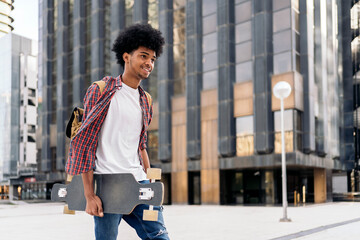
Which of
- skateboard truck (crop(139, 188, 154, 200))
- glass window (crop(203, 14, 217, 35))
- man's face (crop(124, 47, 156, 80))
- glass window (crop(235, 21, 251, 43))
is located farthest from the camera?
glass window (crop(203, 14, 217, 35))

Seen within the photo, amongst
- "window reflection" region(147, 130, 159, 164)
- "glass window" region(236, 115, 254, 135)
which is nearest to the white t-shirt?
"glass window" region(236, 115, 254, 135)

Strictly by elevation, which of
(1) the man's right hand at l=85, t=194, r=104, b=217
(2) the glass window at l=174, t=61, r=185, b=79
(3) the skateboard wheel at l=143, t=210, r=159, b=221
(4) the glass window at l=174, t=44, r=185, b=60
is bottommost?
(3) the skateboard wheel at l=143, t=210, r=159, b=221

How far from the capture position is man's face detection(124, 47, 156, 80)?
9.92 ft

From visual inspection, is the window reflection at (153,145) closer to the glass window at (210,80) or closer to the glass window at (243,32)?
the glass window at (210,80)

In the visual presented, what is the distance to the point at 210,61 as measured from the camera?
3158cm

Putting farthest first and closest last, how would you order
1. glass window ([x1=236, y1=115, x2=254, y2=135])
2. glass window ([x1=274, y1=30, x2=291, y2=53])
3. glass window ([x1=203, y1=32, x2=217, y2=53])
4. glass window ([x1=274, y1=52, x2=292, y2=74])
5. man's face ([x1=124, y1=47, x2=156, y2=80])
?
glass window ([x1=203, y1=32, x2=217, y2=53]) → glass window ([x1=236, y1=115, x2=254, y2=135]) → glass window ([x1=274, y1=30, x2=291, y2=53]) → glass window ([x1=274, y1=52, x2=292, y2=74]) → man's face ([x1=124, y1=47, x2=156, y2=80])

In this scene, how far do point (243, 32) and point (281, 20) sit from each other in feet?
9.17

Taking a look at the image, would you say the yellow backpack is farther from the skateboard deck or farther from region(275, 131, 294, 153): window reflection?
region(275, 131, 294, 153): window reflection

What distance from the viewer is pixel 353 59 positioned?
40.5 meters

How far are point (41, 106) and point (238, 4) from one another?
82.1 feet

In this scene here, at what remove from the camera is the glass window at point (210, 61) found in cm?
3134

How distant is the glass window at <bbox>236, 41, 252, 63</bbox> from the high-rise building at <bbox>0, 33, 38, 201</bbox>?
159 feet

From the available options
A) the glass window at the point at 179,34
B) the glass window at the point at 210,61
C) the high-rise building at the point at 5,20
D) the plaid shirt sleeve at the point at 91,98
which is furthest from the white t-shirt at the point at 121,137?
the glass window at the point at 179,34

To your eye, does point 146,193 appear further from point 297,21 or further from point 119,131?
Result: point 297,21
